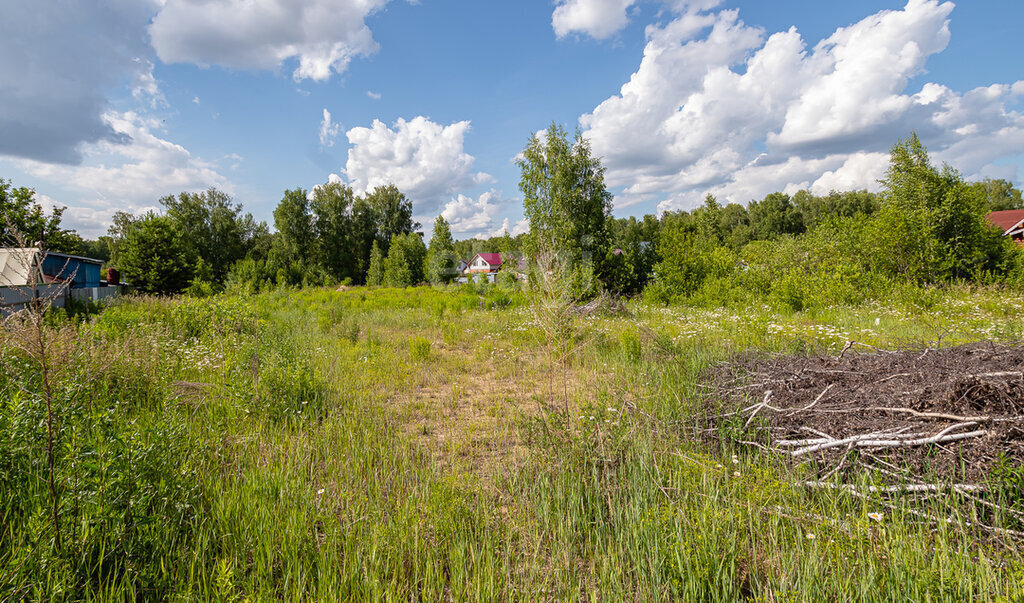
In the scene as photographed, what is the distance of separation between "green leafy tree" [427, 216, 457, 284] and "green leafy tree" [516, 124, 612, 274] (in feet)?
80.8

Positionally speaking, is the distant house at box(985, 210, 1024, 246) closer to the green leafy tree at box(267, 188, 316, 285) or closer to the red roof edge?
the red roof edge

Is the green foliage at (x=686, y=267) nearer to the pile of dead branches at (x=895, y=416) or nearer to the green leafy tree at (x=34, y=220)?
the pile of dead branches at (x=895, y=416)

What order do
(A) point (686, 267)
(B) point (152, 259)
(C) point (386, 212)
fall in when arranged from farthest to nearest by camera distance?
(C) point (386, 212) < (B) point (152, 259) < (A) point (686, 267)

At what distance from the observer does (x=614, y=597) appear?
6.34ft

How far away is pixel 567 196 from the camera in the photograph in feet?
54.7

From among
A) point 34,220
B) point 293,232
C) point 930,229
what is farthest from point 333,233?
point 930,229

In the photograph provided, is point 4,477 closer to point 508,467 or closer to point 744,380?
point 508,467

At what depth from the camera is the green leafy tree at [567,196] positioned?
1661 centimetres

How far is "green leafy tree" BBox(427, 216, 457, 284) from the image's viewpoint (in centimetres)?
4112

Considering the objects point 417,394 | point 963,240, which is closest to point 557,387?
point 417,394

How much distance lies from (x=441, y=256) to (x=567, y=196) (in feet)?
88.5

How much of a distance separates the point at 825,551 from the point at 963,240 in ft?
58.9

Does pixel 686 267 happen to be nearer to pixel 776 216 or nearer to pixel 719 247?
pixel 719 247

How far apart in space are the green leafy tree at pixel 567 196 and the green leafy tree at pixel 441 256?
24.6m
